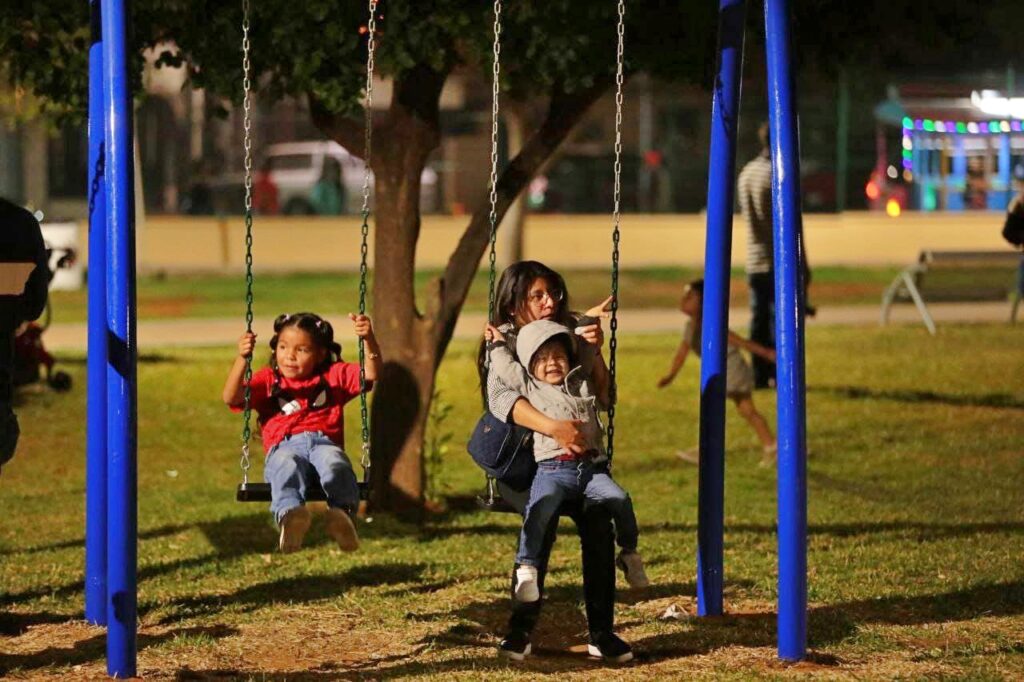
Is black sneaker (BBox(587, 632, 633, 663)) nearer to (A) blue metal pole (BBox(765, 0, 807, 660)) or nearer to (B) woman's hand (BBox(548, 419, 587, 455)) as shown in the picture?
(A) blue metal pole (BBox(765, 0, 807, 660))

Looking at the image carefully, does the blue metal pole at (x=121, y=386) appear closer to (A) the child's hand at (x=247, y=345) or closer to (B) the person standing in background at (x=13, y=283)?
(B) the person standing in background at (x=13, y=283)

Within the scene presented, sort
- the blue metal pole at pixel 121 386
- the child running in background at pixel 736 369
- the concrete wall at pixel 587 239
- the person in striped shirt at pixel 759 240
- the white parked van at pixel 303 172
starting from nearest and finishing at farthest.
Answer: the blue metal pole at pixel 121 386 < the child running in background at pixel 736 369 < the person in striped shirt at pixel 759 240 < the concrete wall at pixel 587 239 < the white parked van at pixel 303 172

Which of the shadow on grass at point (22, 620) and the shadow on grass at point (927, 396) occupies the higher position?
the shadow on grass at point (927, 396)

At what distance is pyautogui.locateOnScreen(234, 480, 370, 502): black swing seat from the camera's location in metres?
6.07

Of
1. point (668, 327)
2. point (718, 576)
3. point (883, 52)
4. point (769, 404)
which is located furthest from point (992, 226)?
point (718, 576)

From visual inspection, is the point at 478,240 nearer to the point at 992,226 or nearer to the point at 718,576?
the point at 718,576

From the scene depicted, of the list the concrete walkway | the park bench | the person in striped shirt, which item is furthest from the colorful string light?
the person in striped shirt

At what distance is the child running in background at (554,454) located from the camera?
5816 millimetres

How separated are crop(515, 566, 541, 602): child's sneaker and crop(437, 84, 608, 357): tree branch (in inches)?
107

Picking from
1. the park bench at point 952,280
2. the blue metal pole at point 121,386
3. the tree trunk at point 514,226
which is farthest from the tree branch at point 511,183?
the tree trunk at point 514,226

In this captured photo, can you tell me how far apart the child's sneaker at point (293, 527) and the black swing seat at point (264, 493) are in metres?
0.10

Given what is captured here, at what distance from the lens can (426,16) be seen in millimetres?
7672

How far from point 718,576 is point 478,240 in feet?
9.43

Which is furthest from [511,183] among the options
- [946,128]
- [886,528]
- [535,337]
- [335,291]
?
[946,128]
